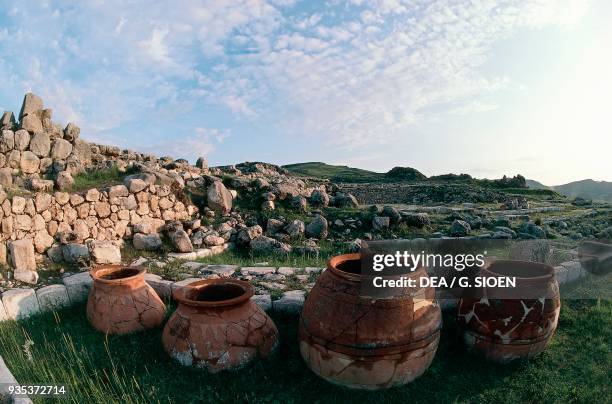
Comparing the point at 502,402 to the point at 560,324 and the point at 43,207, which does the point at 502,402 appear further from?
the point at 43,207

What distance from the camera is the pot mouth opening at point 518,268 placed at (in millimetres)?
4462

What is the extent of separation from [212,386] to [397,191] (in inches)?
766

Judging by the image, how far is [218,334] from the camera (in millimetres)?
3836

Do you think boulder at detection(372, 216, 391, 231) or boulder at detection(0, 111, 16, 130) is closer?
boulder at detection(0, 111, 16, 130)

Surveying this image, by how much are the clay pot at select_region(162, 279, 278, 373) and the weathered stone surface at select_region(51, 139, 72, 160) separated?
6.67 meters

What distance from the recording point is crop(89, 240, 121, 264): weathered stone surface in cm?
720

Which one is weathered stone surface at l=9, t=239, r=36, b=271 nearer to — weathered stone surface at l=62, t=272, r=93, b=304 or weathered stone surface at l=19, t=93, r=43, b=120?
weathered stone surface at l=62, t=272, r=93, b=304

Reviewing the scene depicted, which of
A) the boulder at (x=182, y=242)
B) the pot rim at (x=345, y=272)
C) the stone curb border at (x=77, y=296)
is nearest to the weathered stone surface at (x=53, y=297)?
the stone curb border at (x=77, y=296)

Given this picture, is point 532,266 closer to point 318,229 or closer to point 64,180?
point 318,229

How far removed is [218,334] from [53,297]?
324cm

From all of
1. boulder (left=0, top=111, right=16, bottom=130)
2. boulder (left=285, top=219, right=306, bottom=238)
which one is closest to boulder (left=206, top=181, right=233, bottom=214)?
boulder (left=285, top=219, right=306, bottom=238)

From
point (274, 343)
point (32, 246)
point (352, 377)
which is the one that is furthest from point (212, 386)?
point (32, 246)

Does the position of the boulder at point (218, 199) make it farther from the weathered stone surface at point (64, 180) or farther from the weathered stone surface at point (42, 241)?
the weathered stone surface at point (42, 241)

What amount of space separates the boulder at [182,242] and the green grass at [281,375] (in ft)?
12.0
